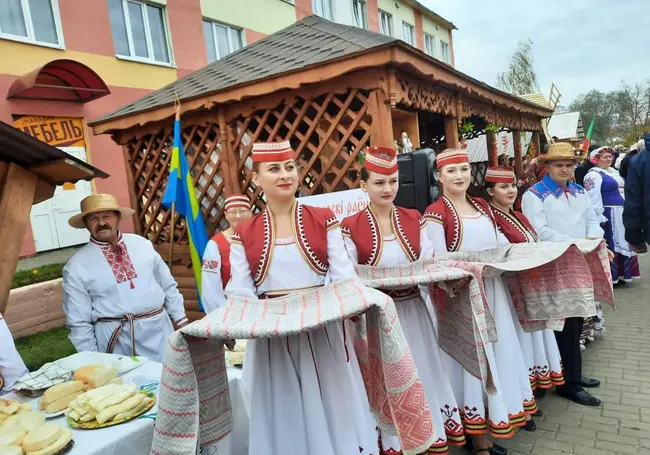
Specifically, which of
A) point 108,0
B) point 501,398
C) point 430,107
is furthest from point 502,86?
point 501,398

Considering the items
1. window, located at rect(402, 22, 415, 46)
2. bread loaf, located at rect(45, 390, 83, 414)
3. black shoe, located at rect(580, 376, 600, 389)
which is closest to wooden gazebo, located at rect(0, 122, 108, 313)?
bread loaf, located at rect(45, 390, 83, 414)

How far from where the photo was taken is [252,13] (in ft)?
42.3

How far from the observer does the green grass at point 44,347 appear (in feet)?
13.1

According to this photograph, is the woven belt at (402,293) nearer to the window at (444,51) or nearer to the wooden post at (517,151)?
the wooden post at (517,151)

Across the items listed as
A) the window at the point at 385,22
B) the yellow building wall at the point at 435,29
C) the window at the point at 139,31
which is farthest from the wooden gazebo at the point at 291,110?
the yellow building wall at the point at 435,29

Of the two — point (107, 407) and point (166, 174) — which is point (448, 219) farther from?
point (166, 174)

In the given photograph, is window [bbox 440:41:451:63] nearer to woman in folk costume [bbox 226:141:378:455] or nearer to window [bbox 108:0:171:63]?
window [bbox 108:0:171:63]

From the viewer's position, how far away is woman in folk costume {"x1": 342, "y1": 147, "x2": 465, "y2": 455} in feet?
7.68

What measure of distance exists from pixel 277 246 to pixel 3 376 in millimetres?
1405

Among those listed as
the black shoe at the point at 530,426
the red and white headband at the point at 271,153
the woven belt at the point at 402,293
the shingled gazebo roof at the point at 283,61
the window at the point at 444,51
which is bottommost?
the black shoe at the point at 530,426

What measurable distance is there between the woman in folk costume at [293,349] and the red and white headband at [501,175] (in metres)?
1.45

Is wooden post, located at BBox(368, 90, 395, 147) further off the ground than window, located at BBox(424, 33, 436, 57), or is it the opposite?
window, located at BBox(424, 33, 436, 57)

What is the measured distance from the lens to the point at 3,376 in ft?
6.74

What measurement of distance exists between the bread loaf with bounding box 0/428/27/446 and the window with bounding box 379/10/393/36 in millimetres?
18728
